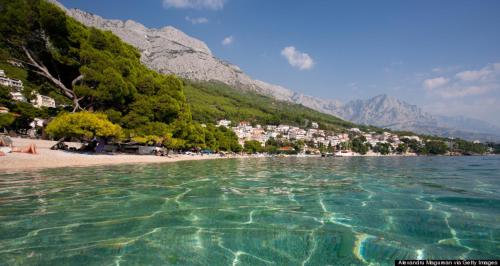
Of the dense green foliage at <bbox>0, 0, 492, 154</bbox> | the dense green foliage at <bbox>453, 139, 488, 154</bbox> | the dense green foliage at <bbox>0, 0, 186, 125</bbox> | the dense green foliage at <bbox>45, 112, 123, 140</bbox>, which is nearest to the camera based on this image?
the dense green foliage at <bbox>45, 112, 123, 140</bbox>

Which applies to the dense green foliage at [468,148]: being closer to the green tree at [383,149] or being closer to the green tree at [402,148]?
the green tree at [402,148]

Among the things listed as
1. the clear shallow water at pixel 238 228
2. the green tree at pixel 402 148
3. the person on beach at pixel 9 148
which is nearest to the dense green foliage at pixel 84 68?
the person on beach at pixel 9 148

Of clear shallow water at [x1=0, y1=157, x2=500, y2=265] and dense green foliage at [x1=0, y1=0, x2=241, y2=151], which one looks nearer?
clear shallow water at [x1=0, y1=157, x2=500, y2=265]

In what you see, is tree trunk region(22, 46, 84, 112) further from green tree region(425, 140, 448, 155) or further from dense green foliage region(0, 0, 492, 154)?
green tree region(425, 140, 448, 155)

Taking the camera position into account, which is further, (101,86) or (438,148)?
(438,148)

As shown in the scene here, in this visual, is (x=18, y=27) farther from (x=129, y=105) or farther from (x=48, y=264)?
(x=48, y=264)

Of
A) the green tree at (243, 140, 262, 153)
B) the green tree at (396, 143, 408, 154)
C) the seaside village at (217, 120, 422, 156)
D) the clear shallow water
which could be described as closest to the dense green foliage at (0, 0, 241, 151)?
the clear shallow water

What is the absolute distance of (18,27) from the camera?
3191 centimetres

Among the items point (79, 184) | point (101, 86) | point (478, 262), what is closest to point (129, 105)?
point (101, 86)

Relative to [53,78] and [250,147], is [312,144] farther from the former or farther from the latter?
[53,78]

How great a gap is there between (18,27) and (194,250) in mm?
36967

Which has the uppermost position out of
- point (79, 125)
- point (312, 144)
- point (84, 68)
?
point (84, 68)

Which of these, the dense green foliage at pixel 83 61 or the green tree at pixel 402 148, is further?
the green tree at pixel 402 148

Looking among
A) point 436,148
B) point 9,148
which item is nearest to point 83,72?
point 9,148
